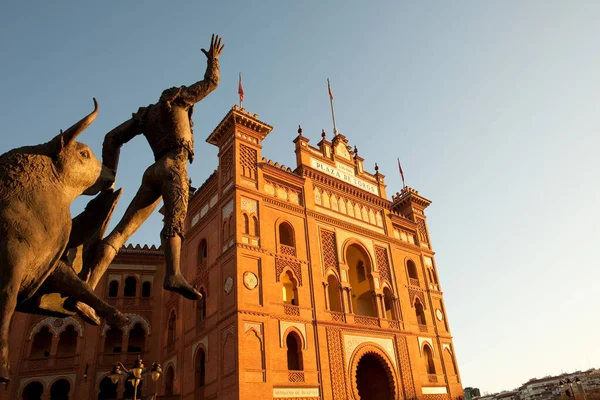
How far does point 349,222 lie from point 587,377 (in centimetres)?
6163

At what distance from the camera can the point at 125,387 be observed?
62.3 ft

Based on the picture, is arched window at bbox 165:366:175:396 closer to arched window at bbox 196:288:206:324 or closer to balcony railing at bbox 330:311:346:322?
arched window at bbox 196:288:206:324

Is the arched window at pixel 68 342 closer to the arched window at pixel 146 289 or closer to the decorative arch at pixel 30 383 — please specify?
the decorative arch at pixel 30 383

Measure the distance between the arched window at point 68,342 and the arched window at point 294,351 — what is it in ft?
31.6

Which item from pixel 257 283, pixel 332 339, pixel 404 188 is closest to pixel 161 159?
pixel 257 283

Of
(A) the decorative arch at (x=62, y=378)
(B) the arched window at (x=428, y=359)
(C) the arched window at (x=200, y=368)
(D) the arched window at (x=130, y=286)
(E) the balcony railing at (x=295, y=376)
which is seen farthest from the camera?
(D) the arched window at (x=130, y=286)

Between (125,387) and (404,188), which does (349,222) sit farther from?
(125,387)

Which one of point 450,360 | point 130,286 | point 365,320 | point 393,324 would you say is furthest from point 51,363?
point 450,360

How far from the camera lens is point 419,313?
21.7 metres

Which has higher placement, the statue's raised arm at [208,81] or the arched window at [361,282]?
the arched window at [361,282]

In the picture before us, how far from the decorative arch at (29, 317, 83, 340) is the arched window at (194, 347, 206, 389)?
6.26 metres

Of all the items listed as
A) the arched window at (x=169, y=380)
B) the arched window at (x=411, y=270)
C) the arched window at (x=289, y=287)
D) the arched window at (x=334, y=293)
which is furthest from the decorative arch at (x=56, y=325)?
the arched window at (x=411, y=270)

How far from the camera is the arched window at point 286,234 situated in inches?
703

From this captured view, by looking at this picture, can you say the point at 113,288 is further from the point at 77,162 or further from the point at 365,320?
the point at 77,162
